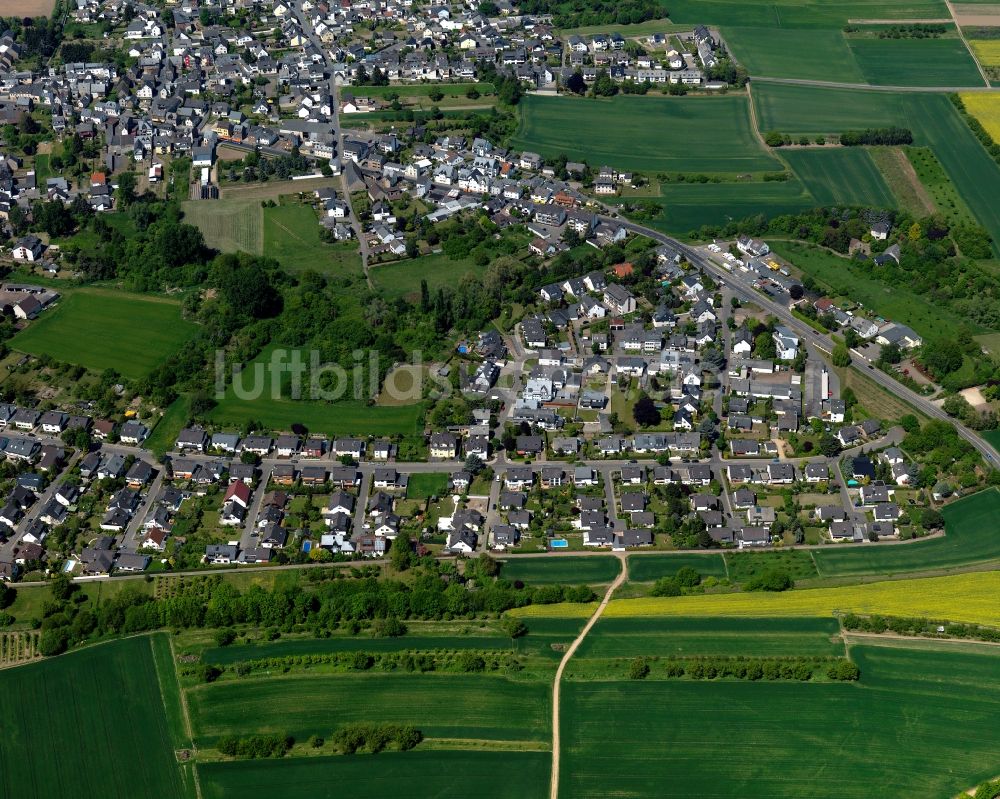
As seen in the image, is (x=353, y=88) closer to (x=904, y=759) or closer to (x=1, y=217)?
(x=1, y=217)

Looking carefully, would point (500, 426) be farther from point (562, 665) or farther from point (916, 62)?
point (916, 62)

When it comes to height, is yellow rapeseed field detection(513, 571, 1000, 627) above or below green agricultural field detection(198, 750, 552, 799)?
above

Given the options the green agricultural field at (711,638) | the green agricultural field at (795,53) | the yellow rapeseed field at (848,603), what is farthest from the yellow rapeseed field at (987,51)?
the green agricultural field at (711,638)

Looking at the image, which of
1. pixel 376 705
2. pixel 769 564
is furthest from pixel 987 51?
pixel 376 705

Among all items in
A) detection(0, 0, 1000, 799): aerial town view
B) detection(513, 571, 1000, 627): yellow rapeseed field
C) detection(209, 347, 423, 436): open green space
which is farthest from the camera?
detection(209, 347, 423, 436): open green space

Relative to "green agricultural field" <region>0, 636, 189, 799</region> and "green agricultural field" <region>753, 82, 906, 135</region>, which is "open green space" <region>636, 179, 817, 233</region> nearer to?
"green agricultural field" <region>753, 82, 906, 135</region>

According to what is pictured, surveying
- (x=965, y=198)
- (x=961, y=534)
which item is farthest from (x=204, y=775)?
(x=965, y=198)

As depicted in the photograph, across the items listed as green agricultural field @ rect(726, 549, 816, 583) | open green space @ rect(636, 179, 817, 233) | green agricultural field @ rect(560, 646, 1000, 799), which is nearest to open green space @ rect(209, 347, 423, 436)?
green agricultural field @ rect(726, 549, 816, 583)

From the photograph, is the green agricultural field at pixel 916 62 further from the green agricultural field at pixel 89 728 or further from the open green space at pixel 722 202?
the green agricultural field at pixel 89 728
